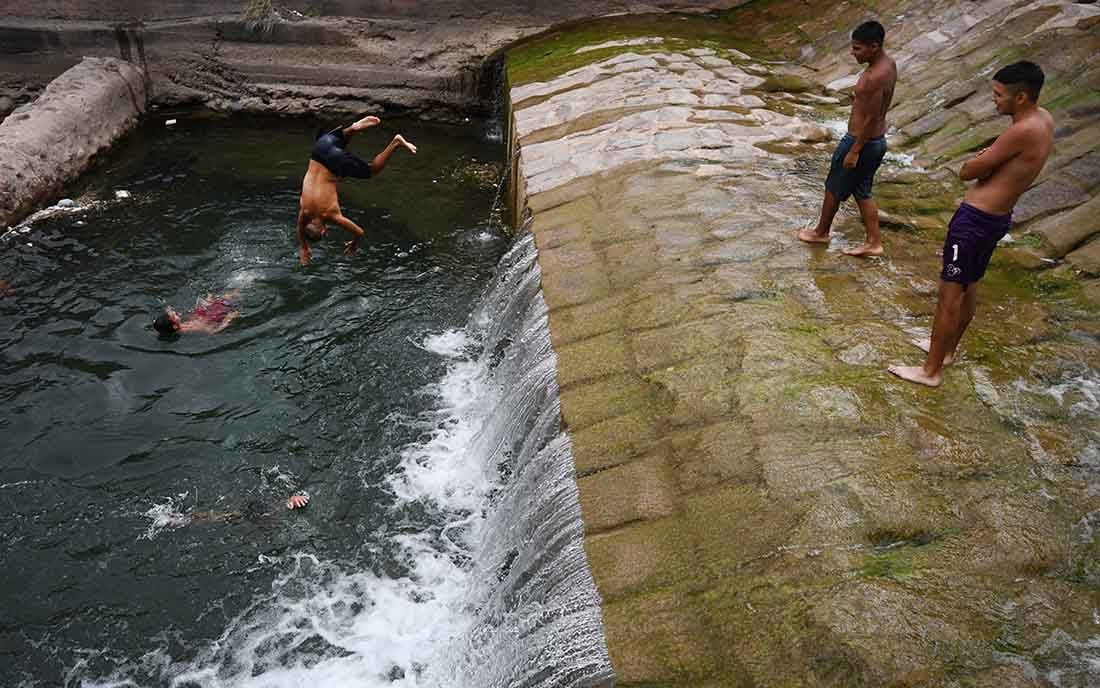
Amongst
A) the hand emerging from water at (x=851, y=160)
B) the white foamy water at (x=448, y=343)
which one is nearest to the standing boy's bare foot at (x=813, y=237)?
the hand emerging from water at (x=851, y=160)

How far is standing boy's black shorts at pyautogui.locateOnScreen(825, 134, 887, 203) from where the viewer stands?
17.1ft

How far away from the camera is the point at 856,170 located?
208 inches

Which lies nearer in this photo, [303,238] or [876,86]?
[876,86]

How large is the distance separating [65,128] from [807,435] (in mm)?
9730

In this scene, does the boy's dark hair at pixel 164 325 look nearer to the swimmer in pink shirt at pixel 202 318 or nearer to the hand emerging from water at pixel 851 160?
the swimmer in pink shirt at pixel 202 318

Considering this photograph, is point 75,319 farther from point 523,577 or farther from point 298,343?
point 523,577

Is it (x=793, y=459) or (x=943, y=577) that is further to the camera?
(x=793, y=459)

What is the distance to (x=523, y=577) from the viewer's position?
4246mm

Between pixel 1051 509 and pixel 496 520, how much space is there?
3.04 metres

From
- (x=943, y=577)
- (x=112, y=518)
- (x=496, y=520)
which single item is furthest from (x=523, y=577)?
(x=112, y=518)

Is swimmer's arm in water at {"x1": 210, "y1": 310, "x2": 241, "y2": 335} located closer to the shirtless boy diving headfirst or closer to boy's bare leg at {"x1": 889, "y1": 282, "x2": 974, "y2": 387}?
the shirtless boy diving headfirst

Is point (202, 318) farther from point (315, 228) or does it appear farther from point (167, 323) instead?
point (315, 228)

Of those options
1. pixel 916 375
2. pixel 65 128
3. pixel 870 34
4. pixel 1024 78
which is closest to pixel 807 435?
pixel 916 375

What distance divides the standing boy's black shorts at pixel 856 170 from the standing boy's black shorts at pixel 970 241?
1.26 metres
